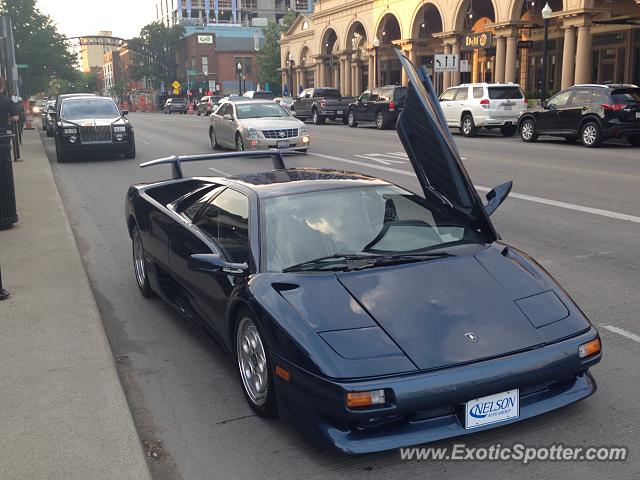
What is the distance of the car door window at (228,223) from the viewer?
4.42 meters

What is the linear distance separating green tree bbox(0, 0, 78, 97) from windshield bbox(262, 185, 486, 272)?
2302 inches

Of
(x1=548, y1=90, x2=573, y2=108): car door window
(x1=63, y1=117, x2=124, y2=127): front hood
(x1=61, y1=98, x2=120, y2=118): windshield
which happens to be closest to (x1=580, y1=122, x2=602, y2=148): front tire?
(x1=548, y1=90, x2=573, y2=108): car door window

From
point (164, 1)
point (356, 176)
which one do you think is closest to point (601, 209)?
point (356, 176)

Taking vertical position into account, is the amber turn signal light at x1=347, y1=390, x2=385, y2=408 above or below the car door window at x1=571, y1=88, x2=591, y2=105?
below

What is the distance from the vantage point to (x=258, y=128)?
18797 millimetres

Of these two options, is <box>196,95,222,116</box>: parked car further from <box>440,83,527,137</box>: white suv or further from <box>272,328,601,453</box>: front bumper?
<box>272,328,601,453</box>: front bumper

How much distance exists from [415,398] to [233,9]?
126821 millimetres

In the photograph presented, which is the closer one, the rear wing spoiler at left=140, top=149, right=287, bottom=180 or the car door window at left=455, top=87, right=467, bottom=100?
the rear wing spoiler at left=140, top=149, right=287, bottom=180

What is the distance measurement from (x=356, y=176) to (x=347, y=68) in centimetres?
5090

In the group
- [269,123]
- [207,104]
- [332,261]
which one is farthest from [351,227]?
[207,104]

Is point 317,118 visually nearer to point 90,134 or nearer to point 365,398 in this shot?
point 90,134

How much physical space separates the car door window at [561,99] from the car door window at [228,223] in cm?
1824

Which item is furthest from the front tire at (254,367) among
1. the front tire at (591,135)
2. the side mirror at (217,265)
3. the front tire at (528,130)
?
the front tire at (528,130)

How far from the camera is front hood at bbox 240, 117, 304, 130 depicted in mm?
18891
